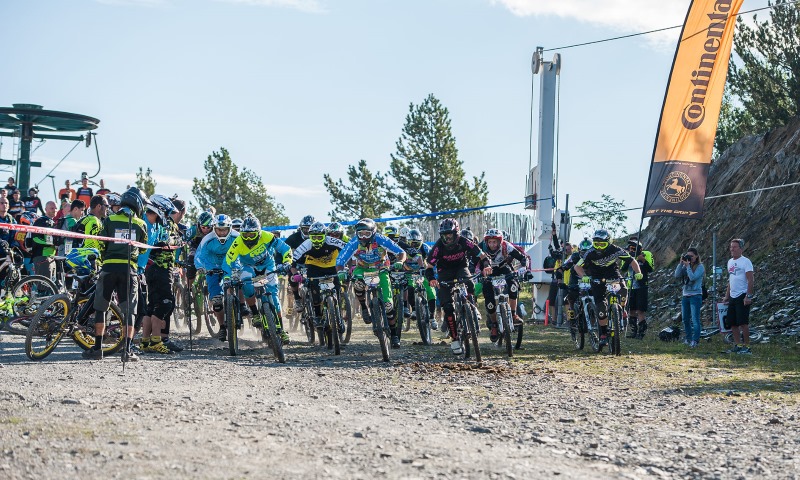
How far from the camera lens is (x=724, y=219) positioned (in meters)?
32.3

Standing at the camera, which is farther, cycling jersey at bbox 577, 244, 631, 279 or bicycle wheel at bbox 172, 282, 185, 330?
bicycle wheel at bbox 172, 282, 185, 330

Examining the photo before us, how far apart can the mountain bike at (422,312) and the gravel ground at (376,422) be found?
3598 mm

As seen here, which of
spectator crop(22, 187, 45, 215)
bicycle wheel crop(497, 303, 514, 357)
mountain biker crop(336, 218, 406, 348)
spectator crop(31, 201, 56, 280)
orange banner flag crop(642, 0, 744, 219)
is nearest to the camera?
bicycle wheel crop(497, 303, 514, 357)

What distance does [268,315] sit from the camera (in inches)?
526

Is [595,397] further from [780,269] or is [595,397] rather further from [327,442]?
[780,269]

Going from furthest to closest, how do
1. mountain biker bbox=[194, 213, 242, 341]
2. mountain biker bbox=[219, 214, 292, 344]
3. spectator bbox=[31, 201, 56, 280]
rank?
spectator bbox=[31, 201, 56, 280] → mountain biker bbox=[194, 213, 242, 341] → mountain biker bbox=[219, 214, 292, 344]

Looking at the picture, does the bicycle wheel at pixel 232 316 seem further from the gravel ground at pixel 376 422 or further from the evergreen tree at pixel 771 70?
the evergreen tree at pixel 771 70

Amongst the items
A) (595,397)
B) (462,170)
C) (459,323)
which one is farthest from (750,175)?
(462,170)

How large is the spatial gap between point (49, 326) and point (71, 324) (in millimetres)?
285

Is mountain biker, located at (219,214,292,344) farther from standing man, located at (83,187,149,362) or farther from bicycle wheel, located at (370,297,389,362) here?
standing man, located at (83,187,149,362)

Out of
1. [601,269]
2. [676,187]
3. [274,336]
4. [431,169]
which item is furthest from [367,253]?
[431,169]

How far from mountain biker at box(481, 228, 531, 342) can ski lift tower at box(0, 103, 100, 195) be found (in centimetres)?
1322

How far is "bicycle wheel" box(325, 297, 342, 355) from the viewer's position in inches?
554

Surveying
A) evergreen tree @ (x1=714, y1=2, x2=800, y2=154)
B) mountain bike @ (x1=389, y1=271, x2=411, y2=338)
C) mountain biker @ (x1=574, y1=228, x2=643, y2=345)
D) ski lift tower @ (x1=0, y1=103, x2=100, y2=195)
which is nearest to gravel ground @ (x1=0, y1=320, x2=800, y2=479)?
mountain biker @ (x1=574, y1=228, x2=643, y2=345)
